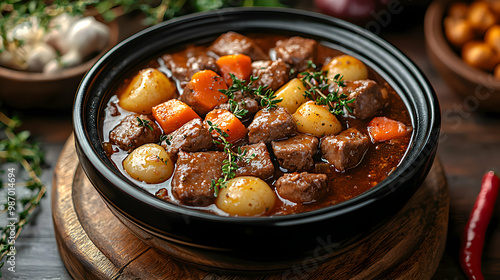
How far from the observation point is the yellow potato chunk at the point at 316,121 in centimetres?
251

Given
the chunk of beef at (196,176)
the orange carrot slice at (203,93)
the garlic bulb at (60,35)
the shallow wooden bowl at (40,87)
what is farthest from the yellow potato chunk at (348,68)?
the garlic bulb at (60,35)

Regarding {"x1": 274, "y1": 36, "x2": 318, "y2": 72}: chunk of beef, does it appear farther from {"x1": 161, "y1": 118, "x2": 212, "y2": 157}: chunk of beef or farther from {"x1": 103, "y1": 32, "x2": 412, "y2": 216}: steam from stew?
{"x1": 161, "y1": 118, "x2": 212, "y2": 157}: chunk of beef

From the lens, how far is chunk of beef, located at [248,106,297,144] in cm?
244

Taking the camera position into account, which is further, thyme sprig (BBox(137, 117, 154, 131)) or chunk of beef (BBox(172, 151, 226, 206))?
thyme sprig (BBox(137, 117, 154, 131))

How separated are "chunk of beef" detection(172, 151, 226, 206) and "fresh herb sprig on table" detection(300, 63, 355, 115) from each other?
2.10ft

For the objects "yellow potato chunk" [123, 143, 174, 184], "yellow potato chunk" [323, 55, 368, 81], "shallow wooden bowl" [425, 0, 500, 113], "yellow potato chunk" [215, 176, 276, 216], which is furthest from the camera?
"shallow wooden bowl" [425, 0, 500, 113]

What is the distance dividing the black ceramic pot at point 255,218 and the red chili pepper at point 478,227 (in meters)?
0.74

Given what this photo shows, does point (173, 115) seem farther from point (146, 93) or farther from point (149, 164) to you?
point (149, 164)

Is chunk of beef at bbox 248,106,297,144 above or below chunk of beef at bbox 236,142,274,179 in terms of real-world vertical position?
above

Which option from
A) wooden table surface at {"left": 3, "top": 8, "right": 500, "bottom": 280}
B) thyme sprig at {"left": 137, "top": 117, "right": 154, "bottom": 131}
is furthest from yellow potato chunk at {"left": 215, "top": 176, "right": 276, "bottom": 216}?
wooden table surface at {"left": 3, "top": 8, "right": 500, "bottom": 280}

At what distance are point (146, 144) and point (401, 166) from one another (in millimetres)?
1215

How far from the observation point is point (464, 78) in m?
3.61

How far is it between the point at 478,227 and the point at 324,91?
1170 millimetres

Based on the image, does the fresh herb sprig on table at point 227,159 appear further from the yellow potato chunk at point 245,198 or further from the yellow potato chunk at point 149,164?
the yellow potato chunk at point 149,164
